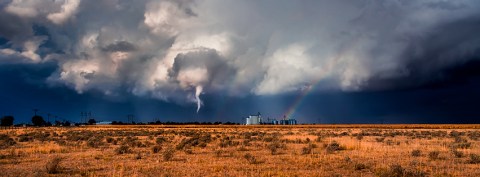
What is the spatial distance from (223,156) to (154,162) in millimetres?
4740

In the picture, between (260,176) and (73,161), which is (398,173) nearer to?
(260,176)

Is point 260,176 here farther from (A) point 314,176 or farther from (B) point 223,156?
(B) point 223,156

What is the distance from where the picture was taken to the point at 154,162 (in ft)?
73.3

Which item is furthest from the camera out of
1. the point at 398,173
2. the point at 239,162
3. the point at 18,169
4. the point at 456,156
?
the point at 456,156

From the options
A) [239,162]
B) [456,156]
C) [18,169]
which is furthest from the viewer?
[456,156]

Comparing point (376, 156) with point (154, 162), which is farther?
point (376, 156)

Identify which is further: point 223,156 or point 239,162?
point 223,156

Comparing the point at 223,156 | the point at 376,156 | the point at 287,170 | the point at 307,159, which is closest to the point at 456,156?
the point at 376,156

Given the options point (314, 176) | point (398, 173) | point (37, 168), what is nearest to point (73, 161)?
point (37, 168)

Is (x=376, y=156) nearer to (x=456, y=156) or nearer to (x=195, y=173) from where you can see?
(x=456, y=156)

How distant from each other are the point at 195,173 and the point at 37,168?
8067 mm

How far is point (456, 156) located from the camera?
970 inches

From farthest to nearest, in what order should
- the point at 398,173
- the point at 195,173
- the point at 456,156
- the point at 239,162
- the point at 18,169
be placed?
the point at 456,156
the point at 239,162
the point at 18,169
the point at 195,173
the point at 398,173

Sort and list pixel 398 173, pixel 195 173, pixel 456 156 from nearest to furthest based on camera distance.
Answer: pixel 398 173 < pixel 195 173 < pixel 456 156
